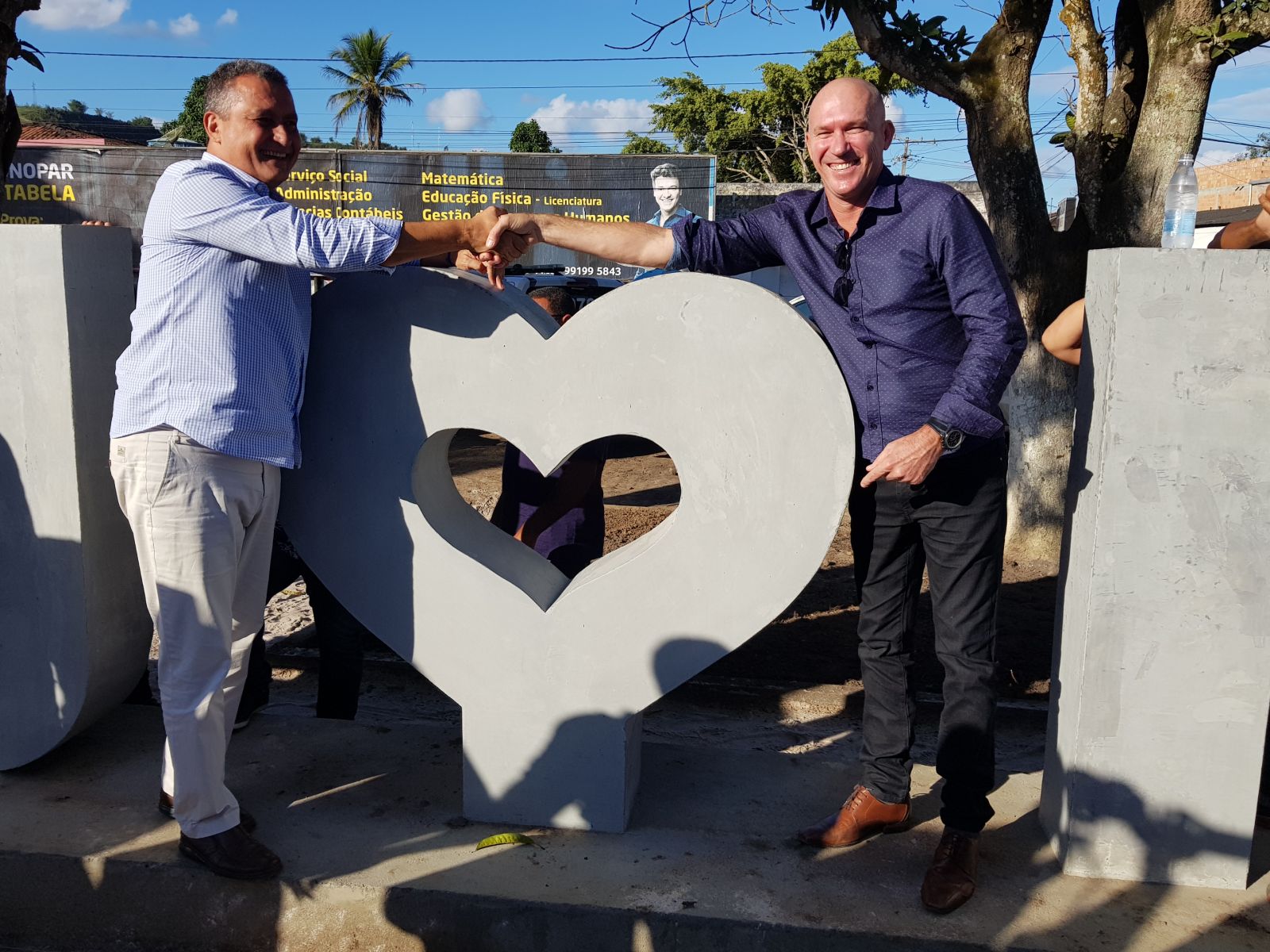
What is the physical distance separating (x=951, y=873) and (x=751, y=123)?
3836cm

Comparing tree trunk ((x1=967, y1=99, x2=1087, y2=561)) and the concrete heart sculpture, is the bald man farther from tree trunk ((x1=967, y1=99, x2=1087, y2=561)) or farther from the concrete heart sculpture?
tree trunk ((x1=967, y1=99, x2=1087, y2=561))

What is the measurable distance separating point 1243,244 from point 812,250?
1.22 meters

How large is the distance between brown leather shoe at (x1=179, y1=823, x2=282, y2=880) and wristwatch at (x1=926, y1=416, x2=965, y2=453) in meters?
2.16

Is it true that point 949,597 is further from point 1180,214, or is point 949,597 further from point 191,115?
point 191,115

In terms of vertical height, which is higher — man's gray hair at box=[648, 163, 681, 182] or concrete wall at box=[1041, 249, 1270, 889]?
man's gray hair at box=[648, 163, 681, 182]

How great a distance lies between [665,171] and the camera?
18.0 meters

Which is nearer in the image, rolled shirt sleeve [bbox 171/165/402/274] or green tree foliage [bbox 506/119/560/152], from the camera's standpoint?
rolled shirt sleeve [bbox 171/165/402/274]

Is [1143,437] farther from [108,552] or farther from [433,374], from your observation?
[108,552]

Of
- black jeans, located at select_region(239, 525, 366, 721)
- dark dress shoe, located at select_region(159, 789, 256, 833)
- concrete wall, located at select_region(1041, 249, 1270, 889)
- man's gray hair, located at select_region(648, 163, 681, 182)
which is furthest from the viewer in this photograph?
man's gray hair, located at select_region(648, 163, 681, 182)

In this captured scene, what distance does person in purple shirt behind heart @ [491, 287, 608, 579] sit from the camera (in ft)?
14.7

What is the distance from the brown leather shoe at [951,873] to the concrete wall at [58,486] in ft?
8.74

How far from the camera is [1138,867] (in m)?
2.96

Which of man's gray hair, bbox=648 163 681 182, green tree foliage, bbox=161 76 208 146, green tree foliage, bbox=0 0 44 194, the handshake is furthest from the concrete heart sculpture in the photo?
green tree foliage, bbox=161 76 208 146

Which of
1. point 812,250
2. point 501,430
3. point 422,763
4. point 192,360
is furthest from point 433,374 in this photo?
point 422,763
